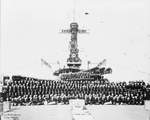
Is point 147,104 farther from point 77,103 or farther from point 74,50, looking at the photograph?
point 74,50

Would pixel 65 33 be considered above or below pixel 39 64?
above

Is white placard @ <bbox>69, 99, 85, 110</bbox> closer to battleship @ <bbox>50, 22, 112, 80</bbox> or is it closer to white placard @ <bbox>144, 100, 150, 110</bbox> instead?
battleship @ <bbox>50, 22, 112, 80</bbox>

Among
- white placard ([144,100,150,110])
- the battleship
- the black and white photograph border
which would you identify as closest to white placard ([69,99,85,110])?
the black and white photograph border

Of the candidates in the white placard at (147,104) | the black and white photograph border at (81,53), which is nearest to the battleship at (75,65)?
the black and white photograph border at (81,53)

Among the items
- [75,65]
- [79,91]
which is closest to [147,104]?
[79,91]

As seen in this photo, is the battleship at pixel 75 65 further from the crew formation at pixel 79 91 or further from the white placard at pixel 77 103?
the white placard at pixel 77 103

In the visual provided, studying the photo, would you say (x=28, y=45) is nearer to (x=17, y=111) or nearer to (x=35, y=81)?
(x=35, y=81)

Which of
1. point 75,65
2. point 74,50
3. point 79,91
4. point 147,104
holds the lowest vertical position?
point 147,104

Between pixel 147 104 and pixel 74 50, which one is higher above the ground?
pixel 74 50

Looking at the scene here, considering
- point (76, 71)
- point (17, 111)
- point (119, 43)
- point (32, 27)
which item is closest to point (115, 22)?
point (119, 43)
